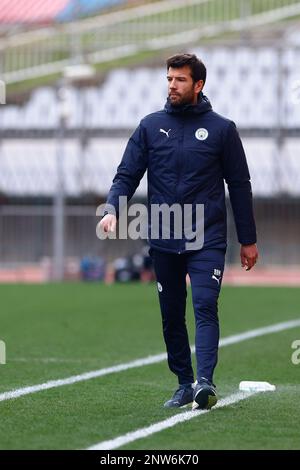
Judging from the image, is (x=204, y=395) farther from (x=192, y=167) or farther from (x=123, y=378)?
(x=123, y=378)

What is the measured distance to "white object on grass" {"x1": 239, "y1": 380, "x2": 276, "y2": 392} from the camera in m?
8.31

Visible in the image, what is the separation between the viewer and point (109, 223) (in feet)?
23.5

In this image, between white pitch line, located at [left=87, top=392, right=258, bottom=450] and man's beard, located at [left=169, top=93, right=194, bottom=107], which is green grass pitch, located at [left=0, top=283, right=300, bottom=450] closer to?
white pitch line, located at [left=87, top=392, right=258, bottom=450]

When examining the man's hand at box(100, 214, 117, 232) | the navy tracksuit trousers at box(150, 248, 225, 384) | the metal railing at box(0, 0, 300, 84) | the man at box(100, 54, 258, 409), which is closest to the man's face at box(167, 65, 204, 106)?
the man at box(100, 54, 258, 409)

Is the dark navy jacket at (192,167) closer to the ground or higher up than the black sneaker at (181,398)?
higher up

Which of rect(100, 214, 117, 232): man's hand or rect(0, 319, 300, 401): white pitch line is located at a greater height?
rect(100, 214, 117, 232): man's hand

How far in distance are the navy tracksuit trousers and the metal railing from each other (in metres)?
24.5

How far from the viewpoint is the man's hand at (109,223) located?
23.3 ft

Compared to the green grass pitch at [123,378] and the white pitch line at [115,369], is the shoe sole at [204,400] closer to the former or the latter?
the green grass pitch at [123,378]

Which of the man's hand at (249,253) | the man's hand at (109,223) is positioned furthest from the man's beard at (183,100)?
the man's hand at (249,253)

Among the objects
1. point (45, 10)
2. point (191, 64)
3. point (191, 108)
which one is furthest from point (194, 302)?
point (45, 10)

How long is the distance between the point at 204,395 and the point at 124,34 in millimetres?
26764

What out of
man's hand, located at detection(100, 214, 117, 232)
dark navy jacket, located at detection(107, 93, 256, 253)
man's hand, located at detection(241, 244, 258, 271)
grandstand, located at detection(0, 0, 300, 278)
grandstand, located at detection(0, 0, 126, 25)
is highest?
grandstand, located at detection(0, 0, 126, 25)

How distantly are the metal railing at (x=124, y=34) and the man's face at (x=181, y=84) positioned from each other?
965 inches
